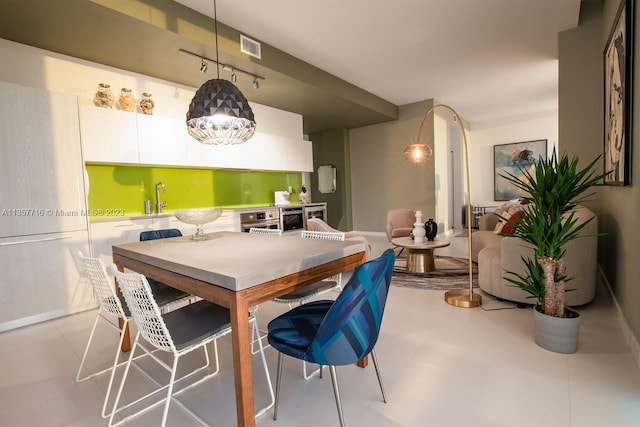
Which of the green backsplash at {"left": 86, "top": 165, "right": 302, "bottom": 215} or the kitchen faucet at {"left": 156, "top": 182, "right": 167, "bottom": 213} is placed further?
the kitchen faucet at {"left": 156, "top": 182, "right": 167, "bottom": 213}

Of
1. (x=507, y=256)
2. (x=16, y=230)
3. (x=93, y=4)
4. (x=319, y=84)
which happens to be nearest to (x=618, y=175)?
(x=507, y=256)

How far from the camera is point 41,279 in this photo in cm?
291

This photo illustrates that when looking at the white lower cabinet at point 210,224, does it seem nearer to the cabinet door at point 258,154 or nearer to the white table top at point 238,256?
the cabinet door at point 258,154

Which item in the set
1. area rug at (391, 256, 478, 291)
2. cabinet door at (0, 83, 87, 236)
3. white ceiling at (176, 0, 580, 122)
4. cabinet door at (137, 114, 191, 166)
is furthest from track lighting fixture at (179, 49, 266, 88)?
area rug at (391, 256, 478, 291)

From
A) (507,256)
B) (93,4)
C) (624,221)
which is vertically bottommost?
(507,256)

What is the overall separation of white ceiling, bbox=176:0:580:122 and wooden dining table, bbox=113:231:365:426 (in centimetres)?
233

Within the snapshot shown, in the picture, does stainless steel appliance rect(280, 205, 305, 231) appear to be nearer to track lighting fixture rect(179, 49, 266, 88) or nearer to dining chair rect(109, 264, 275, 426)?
track lighting fixture rect(179, 49, 266, 88)

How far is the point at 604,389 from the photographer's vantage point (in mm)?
1708

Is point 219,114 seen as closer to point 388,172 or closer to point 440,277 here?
point 440,277

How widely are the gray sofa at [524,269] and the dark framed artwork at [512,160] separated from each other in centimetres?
547

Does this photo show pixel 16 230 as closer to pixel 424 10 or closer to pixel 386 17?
pixel 386 17

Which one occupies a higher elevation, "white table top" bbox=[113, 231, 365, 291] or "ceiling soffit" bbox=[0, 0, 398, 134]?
"ceiling soffit" bbox=[0, 0, 398, 134]

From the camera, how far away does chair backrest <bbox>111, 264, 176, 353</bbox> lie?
52.3 inches

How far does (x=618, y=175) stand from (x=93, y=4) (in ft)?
13.6
